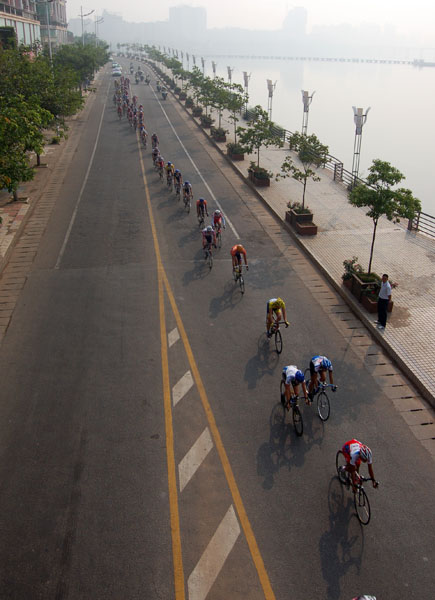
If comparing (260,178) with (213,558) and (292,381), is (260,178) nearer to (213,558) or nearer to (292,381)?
(292,381)

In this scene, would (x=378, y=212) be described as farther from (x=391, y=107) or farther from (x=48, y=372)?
(x=391, y=107)

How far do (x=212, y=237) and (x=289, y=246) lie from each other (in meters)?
4.29

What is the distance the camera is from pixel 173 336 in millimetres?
13703

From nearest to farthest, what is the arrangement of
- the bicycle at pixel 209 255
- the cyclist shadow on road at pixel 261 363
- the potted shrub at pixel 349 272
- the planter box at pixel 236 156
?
1. the cyclist shadow on road at pixel 261 363
2. the potted shrub at pixel 349 272
3. the bicycle at pixel 209 255
4. the planter box at pixel 236 156

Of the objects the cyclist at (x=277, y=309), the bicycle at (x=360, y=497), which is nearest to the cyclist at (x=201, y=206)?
the cyclist at (x=277, y=309)

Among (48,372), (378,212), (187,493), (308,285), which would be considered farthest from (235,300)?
(187,493)

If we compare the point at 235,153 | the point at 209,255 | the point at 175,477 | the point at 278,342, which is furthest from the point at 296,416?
the point at 235,153

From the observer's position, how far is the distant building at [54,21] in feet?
326

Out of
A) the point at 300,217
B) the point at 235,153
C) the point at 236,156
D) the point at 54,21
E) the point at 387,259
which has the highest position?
the point at 54,21

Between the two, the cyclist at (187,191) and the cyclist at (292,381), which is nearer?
the cyclist at (292,381)

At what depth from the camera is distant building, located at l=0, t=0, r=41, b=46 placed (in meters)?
53.7

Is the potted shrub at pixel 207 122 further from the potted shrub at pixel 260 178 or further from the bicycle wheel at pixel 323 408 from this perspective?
the bicycle wheel at pixel 323 408

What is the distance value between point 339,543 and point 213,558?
6.42 ft

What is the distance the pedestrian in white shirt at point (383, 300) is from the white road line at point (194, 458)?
21.4 feet
